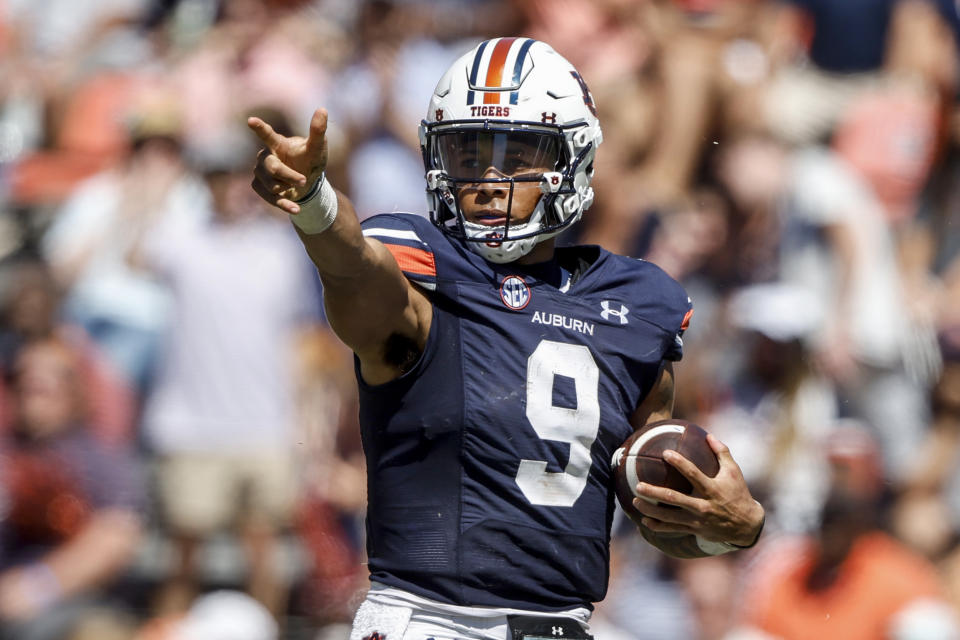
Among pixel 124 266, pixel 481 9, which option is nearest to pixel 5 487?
pixel 124 266

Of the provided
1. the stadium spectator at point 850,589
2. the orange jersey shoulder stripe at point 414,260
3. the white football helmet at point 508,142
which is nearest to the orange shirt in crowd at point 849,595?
the stadium spectator at point 850,589

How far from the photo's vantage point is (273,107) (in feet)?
23.9

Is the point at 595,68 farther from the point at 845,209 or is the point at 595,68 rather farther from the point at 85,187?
the point at 85,187

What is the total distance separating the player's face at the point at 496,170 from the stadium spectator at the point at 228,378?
136 inches

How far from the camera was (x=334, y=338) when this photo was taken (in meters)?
7.11

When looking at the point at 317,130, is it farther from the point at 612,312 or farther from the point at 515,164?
the point at 612,312

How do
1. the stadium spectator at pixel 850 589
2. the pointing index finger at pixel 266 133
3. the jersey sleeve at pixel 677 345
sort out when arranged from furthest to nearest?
the stadium spectator at pixel 850 589 < the jersey sleeve at pixel 677 345 < the pointing index finger at pixel 266 133

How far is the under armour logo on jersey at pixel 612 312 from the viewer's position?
141 inches

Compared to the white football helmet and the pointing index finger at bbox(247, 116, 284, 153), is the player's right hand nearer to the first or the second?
the pointing index finger at bbox(247, 116, 284, 153)

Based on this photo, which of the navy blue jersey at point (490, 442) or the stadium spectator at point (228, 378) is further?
the stadium spectator at point (228, 378)

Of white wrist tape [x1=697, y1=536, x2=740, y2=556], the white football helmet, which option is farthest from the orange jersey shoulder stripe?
white wrist tape [x1=697, y1=536, x2=740, y2=556]

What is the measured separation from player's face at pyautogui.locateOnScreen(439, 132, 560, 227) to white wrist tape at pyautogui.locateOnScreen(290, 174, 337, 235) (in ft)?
1.98

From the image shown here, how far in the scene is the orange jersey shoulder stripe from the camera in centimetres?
333

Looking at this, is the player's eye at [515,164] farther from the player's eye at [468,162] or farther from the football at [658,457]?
the football at [658,457]
